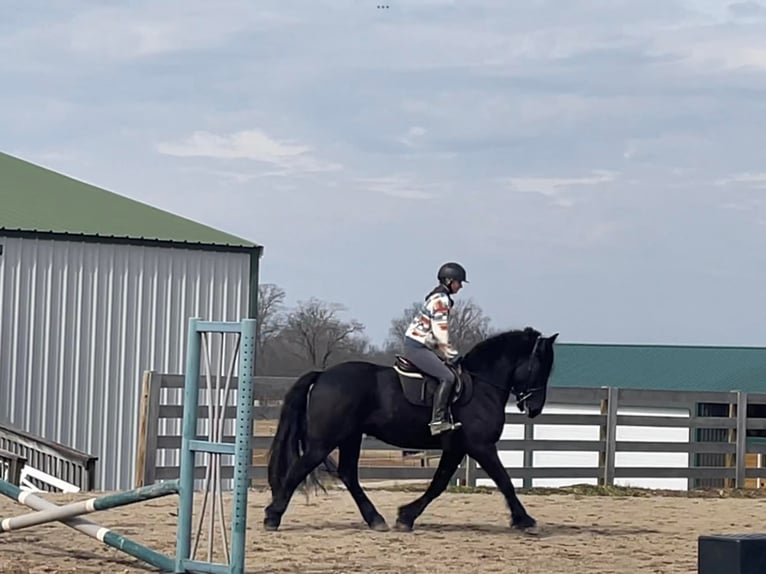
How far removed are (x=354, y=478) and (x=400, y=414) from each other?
80cm

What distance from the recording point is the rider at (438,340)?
1181cm

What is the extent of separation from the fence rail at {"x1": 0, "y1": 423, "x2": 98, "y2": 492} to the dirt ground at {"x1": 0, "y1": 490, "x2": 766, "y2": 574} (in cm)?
Answer: 261

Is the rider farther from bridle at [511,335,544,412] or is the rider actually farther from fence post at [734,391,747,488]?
fence post at [734,391,747,488]

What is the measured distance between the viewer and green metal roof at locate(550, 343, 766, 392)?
48.5 meters

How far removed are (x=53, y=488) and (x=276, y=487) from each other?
702cm

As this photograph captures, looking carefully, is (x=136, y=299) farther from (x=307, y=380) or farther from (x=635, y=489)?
(x=307, y=380)

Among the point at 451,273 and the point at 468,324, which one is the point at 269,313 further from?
the point at 451,273

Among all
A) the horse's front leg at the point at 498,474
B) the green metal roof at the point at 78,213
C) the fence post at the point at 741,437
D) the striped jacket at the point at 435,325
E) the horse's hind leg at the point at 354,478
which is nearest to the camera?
the striped jacket at the point at 435,325

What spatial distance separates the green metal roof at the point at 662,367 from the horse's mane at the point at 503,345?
1391 inches

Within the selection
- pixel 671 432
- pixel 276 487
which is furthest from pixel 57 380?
pixel 671 432

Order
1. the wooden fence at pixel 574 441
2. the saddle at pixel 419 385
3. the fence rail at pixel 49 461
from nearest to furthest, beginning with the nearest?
the saddle at pixel 419 385 → the wooden fence at pixel 574 441 → the fence rail at pixel 49 461

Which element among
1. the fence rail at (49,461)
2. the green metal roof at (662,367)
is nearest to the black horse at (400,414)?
the fence rail at (49,461)

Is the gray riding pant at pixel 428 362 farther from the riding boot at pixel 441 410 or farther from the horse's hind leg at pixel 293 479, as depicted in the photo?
the horse's hind leg at pixel 293 479

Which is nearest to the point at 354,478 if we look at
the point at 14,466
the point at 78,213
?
the point at 14,466
